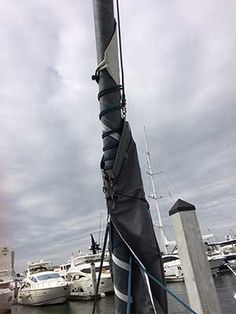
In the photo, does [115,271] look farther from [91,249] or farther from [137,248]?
[91,249]

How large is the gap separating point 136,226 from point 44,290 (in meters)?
34.9

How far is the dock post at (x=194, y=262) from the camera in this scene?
353 centimetres

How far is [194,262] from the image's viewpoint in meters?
3.58

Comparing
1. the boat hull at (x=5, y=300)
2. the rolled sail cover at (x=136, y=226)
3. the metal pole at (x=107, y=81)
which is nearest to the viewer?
the rolled sail cover at (x=136, y=226)

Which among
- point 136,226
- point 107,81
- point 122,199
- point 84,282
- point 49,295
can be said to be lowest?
point 136,226

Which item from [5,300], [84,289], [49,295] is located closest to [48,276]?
[49,295]

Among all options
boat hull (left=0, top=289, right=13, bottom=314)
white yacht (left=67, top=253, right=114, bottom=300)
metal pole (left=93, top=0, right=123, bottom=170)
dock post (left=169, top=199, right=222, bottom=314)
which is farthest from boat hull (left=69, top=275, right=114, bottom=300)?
metal pole (left=93, top=0, right=123, bottom=170)

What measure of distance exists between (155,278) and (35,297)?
35697mm

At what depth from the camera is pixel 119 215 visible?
12.0ft

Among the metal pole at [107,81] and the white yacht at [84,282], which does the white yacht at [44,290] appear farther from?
the metal pole at [107,81]

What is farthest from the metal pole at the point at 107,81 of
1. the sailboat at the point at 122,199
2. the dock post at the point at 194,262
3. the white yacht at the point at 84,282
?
the white yacht at the point at 84,282

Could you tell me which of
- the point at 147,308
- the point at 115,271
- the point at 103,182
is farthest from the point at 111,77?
the point at 147,308

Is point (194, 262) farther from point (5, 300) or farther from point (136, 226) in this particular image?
point (5, 300)

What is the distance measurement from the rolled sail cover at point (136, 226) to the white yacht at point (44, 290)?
34124 mm
